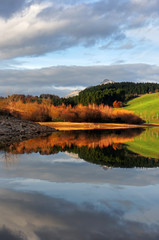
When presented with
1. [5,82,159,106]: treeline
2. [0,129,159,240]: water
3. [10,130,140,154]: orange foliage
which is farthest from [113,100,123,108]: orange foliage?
[0,129,159,240]: water

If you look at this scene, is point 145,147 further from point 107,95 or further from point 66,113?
point 107,95

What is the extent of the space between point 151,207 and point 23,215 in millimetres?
1989

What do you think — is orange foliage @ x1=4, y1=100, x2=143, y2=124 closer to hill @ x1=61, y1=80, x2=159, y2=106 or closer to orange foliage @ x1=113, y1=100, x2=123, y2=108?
hill @ x1=61, y1=80, x2=159, y2=106

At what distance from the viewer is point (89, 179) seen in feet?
19.6

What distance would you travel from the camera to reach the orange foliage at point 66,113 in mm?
39625

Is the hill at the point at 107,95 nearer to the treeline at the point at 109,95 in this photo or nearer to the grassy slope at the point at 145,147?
the treeline at the point at 109,95

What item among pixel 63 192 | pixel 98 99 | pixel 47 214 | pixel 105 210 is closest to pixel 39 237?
pixel 47 214

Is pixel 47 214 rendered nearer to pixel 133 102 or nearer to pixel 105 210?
pixel 105 210

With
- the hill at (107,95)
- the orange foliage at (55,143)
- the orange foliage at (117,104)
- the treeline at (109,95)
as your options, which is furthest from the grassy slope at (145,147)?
the orange foliage at (117,104)

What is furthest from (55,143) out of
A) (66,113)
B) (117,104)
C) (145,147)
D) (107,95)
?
(117,104)

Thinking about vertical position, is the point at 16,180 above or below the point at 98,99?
below

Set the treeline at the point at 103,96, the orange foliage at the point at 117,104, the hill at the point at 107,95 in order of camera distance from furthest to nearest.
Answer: the orange foliage at the point at 117,104
the hill at the point at 107,95
the treeline at the point at 103,96

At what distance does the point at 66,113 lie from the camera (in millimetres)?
44344

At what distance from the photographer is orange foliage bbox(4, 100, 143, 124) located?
130ft
